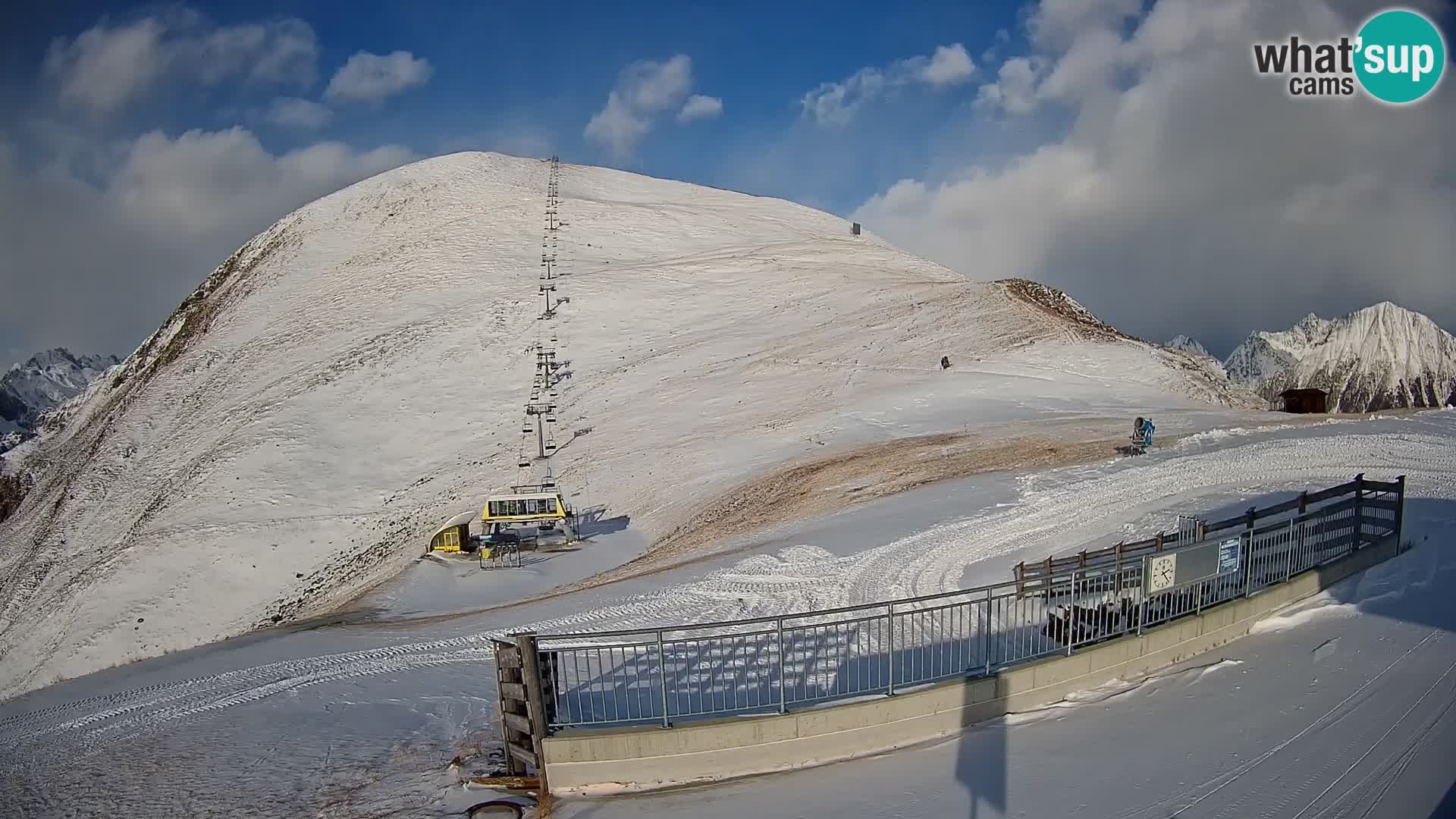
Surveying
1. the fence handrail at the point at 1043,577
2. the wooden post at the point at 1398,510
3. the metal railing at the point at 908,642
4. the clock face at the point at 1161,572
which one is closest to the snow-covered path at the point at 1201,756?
the metal railing at the point at 908,642

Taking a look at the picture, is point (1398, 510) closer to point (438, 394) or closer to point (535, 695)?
point (535, 695)

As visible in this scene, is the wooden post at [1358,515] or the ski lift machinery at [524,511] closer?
the wooden post at [1358,515]

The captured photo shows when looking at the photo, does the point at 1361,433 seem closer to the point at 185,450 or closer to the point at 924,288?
the point at 924,288

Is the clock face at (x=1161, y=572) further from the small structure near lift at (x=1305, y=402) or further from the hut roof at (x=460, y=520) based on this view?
the small structure near lift at (x=1305, y=402)

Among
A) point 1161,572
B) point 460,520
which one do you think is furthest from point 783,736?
point 460,520

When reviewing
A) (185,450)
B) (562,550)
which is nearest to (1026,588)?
(562,550)

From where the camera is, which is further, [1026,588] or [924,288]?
[924,288]
